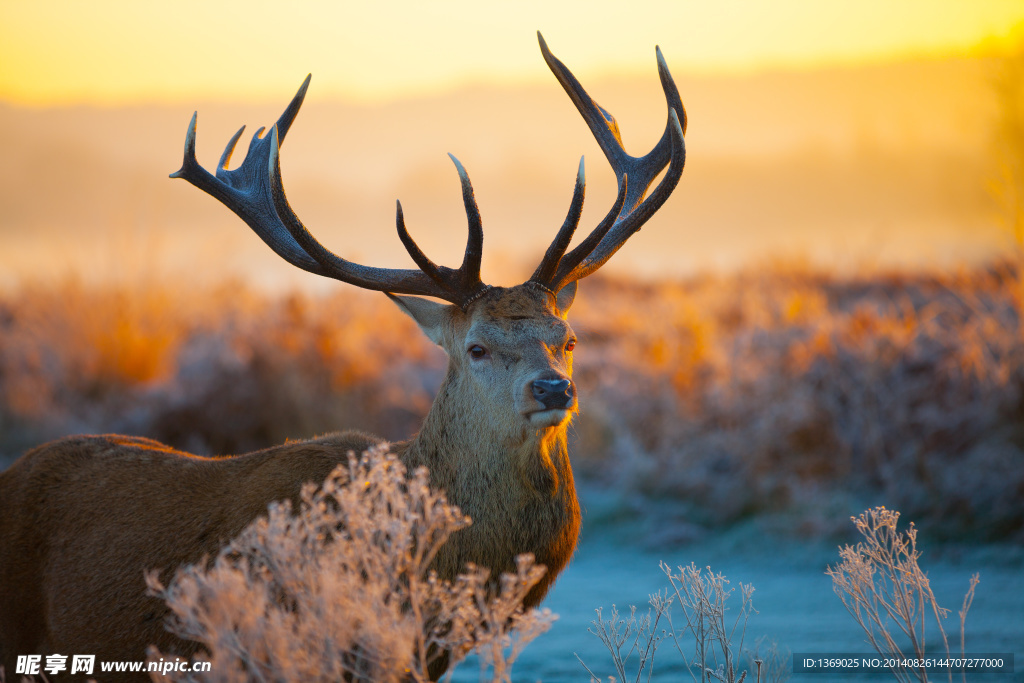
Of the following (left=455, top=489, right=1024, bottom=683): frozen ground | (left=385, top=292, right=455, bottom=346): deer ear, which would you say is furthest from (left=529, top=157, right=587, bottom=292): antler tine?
(left=455, top=489, right=1024, bottom=683): frozen ground

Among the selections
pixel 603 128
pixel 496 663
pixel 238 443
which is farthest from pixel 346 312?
pixel 496 663

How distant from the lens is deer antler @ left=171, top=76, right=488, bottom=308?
172 inches

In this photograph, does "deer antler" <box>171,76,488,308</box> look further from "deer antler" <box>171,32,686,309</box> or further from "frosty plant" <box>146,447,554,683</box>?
"frosty plant" <box>146,447,554,683</box>

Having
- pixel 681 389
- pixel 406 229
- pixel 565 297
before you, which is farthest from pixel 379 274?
pixel 681 389

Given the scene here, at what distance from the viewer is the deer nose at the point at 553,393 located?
3865mm

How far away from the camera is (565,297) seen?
4.99m

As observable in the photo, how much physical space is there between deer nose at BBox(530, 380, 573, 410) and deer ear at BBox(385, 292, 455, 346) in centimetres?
95

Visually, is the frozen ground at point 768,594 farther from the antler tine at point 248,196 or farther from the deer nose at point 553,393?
the antler tine at point 248,196

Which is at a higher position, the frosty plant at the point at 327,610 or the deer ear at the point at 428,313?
the deer ear at the point at 428,313

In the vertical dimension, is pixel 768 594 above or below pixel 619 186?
below

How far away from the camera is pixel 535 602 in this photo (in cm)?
396

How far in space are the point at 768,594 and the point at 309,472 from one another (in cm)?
415

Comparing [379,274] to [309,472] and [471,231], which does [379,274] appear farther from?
[309,472]

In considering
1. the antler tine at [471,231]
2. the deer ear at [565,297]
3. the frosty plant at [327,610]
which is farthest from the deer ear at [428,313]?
the frosty plant at [327,610]
